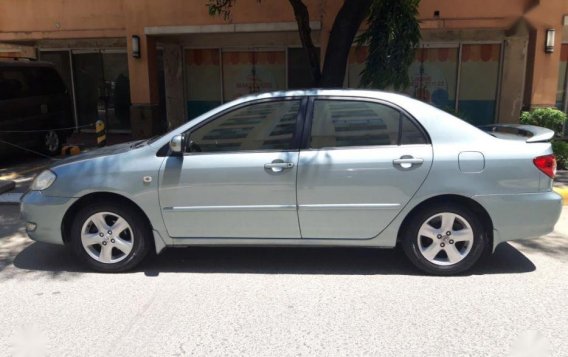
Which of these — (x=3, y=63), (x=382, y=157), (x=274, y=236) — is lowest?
(x=274, y=236)

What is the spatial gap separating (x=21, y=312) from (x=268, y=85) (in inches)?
406

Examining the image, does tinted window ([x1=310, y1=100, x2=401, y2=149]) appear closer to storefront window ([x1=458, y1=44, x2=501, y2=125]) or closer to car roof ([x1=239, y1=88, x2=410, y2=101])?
car roof ([x1=239, y1=88, x2=410, y2=101])

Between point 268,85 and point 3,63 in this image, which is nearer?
point 3,63

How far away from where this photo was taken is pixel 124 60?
14.1m

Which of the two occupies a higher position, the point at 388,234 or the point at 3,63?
the point at 3,63

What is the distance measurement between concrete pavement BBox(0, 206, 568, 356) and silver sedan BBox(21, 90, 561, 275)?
0.32 m

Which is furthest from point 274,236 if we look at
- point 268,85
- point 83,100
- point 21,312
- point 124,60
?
point 83,100

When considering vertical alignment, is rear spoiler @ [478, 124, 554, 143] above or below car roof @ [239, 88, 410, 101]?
below

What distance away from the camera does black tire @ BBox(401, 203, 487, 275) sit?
172 inches

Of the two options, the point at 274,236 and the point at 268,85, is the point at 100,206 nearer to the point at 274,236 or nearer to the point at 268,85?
the point at 274,236

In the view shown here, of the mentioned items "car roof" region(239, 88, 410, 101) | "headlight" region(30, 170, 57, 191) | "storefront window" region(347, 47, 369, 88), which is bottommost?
"headlight" region(30, 170, 57, 191)

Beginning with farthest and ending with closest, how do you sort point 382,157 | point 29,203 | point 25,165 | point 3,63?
point 25,165 < point 3,63 < point 29,203 < point 382,157

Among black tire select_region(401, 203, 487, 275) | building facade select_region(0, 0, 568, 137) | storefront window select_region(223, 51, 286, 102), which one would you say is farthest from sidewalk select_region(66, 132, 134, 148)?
black tire select_region(401, 203, 487, 275)

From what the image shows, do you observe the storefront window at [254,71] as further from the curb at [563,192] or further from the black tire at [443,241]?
the black tire at [443,241]
